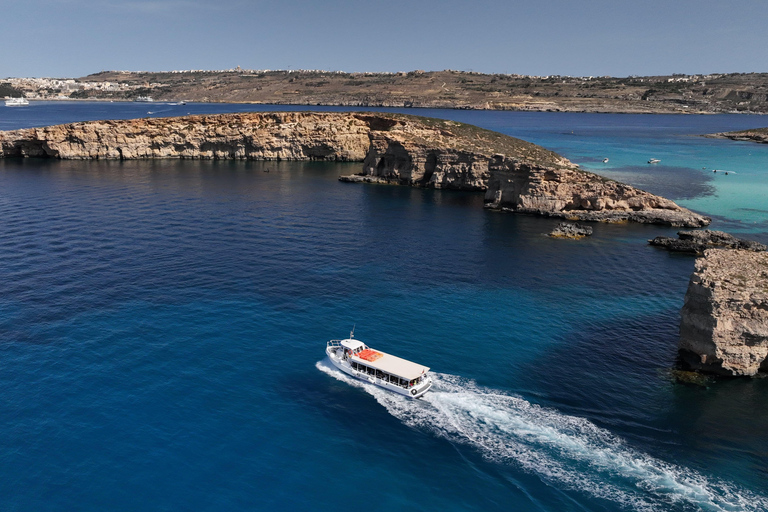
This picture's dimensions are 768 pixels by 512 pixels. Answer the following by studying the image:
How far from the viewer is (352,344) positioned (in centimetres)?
4481

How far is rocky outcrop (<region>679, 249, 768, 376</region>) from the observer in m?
42.2

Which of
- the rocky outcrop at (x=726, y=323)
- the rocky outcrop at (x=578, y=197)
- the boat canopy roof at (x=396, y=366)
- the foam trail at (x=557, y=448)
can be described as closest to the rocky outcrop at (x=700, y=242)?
A: the rocky outcrop at (x=578, y=197)

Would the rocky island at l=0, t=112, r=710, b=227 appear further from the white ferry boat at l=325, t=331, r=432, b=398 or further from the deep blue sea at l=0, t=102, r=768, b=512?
the white ferry boat at l=325, t=331, r=432, b=398

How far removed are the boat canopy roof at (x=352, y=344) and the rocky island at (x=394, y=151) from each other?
63963mm

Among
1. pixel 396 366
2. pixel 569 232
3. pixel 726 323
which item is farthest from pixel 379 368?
pixel 569 232

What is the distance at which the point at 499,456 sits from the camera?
34.8m

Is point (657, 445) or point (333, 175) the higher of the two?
point (333, 175)

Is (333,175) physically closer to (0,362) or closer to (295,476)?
(0,362)

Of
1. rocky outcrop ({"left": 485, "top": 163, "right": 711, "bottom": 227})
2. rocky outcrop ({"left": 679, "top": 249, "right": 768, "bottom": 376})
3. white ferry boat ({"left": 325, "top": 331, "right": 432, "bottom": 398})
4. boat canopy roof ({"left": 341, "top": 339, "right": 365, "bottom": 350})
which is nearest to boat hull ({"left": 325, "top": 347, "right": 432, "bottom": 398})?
white ferry boat ({"left": 325, "top": 331, "right": 432, "bottom": 398})

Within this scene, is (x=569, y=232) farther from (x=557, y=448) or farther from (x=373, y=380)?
(x=557, y=448)

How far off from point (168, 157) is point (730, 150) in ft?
643

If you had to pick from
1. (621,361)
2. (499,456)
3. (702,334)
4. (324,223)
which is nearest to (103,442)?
(499,456)

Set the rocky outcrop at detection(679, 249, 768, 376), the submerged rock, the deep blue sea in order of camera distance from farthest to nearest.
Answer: the submerged rock < the rocky outcrop at detection(679, 249, 768, 376) < the deep blue sea

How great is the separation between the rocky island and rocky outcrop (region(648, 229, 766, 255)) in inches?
487
